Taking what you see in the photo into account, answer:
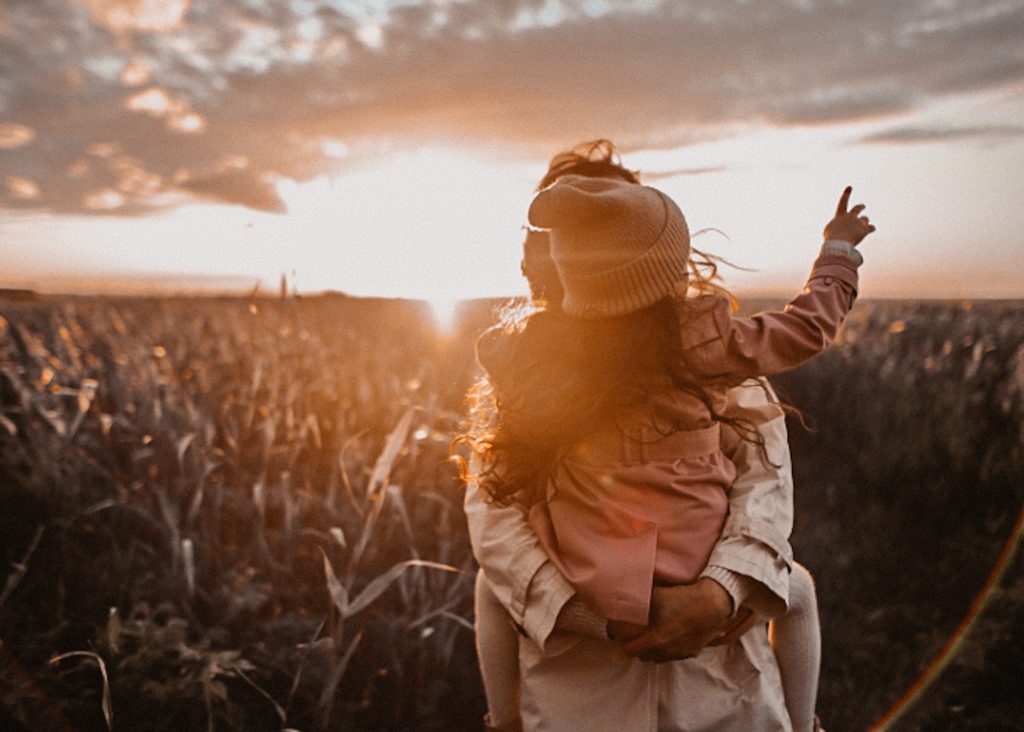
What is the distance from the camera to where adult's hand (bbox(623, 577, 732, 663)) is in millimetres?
1317

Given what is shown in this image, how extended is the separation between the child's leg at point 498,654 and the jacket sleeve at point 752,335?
0.64 meters

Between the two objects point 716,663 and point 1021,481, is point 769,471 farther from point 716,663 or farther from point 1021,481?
point 1021,481

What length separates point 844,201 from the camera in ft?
5.37

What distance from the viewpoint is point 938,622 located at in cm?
286

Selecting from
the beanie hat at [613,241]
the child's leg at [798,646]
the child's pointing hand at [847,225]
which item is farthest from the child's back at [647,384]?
the child's leg at [798,646]

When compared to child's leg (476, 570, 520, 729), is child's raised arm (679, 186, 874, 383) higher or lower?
higher

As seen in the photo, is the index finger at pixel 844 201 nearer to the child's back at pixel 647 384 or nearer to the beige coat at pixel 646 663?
the child's back at pixel 647 384

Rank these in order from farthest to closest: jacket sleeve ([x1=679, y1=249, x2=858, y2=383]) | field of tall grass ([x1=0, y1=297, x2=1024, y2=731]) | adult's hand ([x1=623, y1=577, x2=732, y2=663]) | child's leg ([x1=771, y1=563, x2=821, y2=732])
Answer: field of tall grass ([x1=0, y1=297, x2=1024, y2=731])
child's leg ([x1=771, y1=563, x2=821, y2=732])
jacket sleeve ([x1=679, y1=249, x2=858, y2=383])
adult's hand ([x1=623, y1=577, x2=732, y2=663])

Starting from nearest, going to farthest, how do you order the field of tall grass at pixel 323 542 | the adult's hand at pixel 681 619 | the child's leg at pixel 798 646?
the adult's hand at pixel 681 619 < the child's leg at pixel 798 646 < the field of tall grass at pixel 323 542

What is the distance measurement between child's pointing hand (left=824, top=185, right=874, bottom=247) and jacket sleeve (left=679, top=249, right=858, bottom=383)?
0.56 ft

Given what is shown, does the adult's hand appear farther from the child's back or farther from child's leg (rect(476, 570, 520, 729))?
child's leg (rect(476, 570, 520, 729))

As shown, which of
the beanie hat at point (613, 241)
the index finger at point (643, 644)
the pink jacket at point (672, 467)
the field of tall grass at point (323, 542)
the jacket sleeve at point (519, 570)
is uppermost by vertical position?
the beanie hat at point (613, 241)

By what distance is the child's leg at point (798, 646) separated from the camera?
1.54 meters

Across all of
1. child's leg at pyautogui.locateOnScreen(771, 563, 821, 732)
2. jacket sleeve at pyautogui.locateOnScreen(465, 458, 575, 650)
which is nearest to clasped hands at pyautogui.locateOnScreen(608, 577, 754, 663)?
jacket sleeve at pyautogui.locateOnScreen(465, 458, 575, 650)
